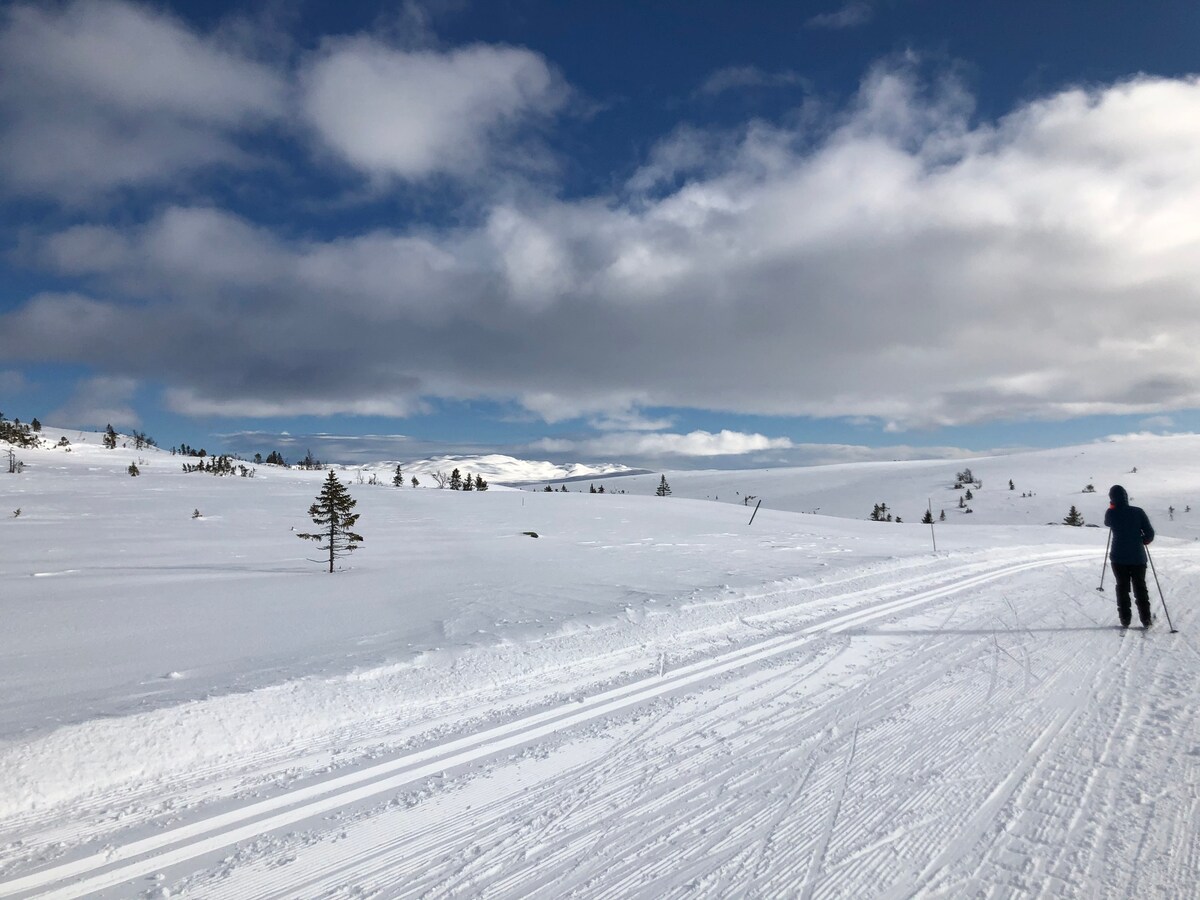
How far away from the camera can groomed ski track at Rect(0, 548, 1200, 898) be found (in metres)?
3.10

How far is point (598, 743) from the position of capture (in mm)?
4648

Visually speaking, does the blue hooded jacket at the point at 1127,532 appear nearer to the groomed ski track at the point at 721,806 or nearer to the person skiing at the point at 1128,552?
the person skiing at the point at 1128,552

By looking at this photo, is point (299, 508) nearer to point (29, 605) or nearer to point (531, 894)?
point (29, 605)

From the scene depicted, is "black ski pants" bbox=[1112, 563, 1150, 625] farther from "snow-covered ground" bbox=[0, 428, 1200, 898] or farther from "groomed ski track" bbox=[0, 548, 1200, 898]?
"groomed ski track" bbox=[0, 548, 1200, 898]

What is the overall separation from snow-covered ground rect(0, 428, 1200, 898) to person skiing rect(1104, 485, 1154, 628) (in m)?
0.49

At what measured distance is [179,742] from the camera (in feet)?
14.9

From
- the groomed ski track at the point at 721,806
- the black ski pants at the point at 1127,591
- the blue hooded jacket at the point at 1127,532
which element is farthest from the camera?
the blue hooded jacket at the point at 1127,532

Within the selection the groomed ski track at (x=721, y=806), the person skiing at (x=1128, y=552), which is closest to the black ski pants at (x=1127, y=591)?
the person skiing at (x=1128, y=552)

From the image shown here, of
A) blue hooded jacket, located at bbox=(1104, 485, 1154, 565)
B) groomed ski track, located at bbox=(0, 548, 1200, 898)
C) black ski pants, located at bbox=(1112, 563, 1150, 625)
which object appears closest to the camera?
groomed ski track, located at bbox=(0, 548, 1200, 898)

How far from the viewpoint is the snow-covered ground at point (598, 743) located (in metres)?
3.20

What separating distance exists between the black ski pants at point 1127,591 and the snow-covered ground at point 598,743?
0.38 m

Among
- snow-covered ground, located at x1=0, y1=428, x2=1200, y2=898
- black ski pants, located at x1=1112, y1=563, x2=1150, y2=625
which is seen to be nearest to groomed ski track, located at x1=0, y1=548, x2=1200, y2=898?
snow-covered ground, located at x1=0, y1=428, x2=1200, y2=898

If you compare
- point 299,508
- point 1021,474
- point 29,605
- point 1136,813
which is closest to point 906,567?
point 1136,813

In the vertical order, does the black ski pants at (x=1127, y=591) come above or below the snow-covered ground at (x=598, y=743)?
above
